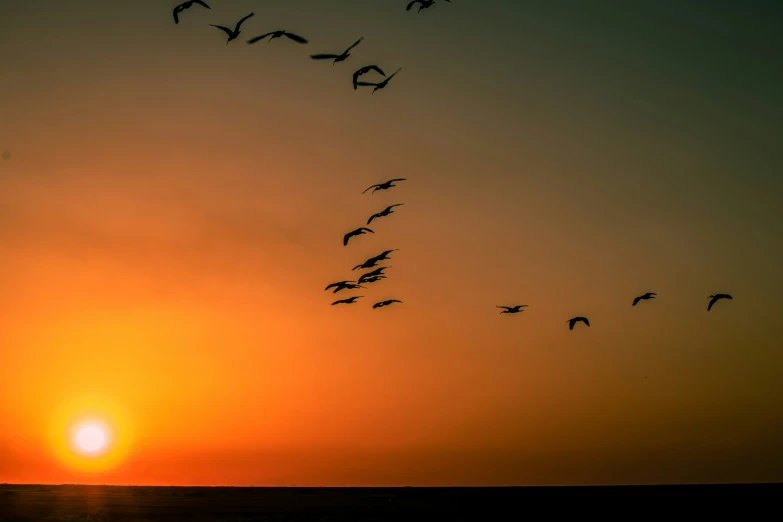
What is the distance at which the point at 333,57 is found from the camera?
36.3 meters

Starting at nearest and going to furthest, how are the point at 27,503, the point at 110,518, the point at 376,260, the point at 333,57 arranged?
the point at 333,57, the point at 376,260, the point at 110,518, the point at 27,503

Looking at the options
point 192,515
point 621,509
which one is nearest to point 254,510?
point 192,515

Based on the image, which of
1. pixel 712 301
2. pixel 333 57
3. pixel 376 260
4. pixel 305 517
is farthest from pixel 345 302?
pixel 305 517

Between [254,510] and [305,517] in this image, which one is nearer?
[305,517]

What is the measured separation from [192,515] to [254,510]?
11.1 meters

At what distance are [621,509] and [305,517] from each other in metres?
49.5

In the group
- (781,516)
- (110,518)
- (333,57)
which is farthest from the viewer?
(781,516)

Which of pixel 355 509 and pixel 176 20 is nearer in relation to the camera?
pixel 176 20

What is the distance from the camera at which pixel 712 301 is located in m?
49.4

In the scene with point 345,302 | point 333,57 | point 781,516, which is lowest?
point 781,516

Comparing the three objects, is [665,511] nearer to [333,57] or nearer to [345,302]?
[345,302]

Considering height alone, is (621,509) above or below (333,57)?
below

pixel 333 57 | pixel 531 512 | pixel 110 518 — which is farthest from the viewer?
pixel 531 512

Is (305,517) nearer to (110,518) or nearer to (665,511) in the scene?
(110,518)
